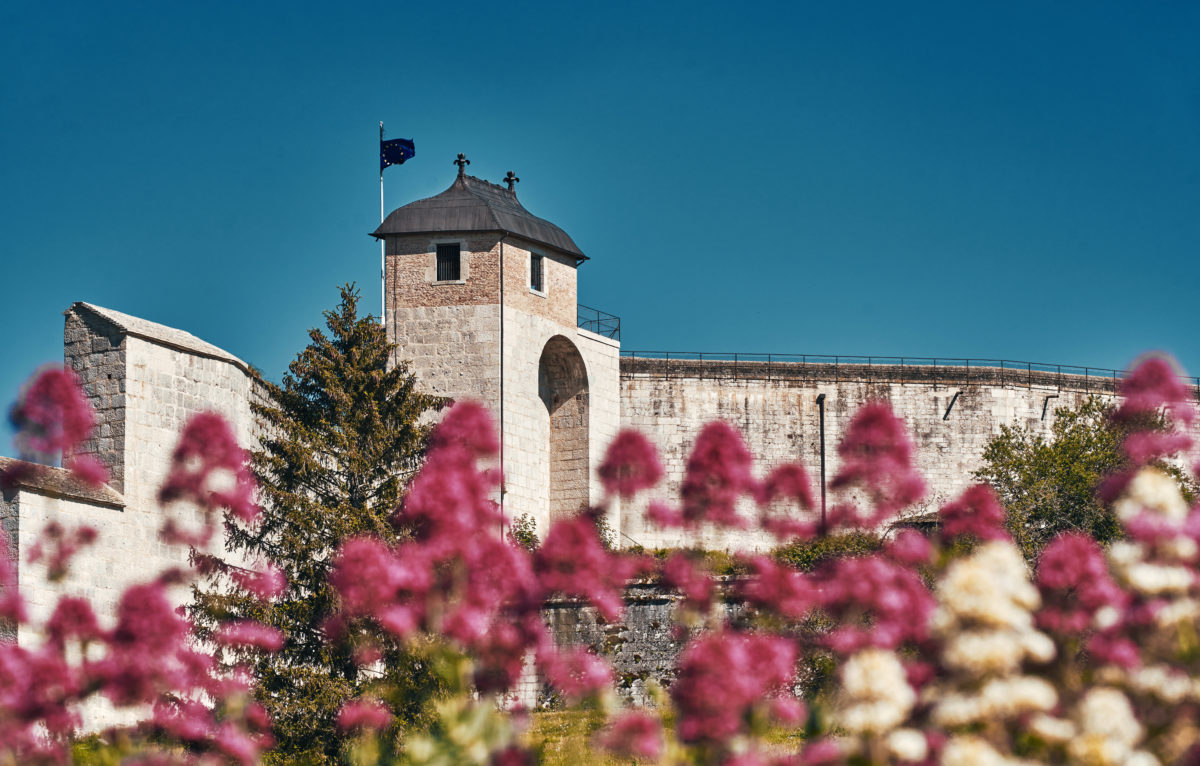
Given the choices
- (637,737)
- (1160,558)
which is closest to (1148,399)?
(1160,558)

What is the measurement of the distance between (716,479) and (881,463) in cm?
56

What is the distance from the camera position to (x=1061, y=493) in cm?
3319

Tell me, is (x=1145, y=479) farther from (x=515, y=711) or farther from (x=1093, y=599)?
(x=515, y=711)

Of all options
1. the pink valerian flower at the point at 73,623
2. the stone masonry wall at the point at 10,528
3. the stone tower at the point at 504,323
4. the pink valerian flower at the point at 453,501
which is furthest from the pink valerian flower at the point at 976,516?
the stone tower at the point at 504,323

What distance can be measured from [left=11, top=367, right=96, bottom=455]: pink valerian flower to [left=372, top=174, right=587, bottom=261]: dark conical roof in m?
27.6

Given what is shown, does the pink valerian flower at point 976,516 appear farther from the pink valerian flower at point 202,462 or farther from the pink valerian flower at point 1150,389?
the pink valerian flower at point 202,462

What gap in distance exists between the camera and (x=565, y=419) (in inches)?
1394

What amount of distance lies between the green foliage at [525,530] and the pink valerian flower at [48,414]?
2303 centimetres

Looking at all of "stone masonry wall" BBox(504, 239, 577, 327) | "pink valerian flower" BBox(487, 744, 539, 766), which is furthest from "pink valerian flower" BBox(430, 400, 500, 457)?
"stone masonry wall" BBox(504, 239, 577, 327)

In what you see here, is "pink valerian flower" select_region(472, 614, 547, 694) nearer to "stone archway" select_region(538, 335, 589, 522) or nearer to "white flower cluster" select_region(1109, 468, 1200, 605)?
"white flower cluster" select_region(1109, 468, 1200, 605)

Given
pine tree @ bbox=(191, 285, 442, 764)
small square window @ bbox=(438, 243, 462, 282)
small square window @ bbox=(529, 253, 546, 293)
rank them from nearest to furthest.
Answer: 1. pine tree @ bbox=(191, 285, 442, 764)
2. small square window @ bbox=(438, 243, 462, 282)
3. small square window @ bbox=(529, 253, 546, 293)

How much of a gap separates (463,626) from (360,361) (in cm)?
1914

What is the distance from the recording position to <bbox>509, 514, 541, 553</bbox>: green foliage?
97.9ft

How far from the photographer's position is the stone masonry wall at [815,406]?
39.2 metres
